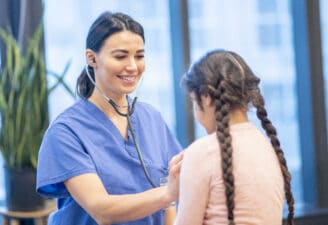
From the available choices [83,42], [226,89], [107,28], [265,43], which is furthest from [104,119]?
[265,43]

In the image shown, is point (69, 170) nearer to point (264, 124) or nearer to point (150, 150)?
point (150, 150)

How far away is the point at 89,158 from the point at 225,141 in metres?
0.47

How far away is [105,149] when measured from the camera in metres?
1.63

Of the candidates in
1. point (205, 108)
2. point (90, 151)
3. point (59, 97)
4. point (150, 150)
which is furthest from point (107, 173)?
point (59, 97)

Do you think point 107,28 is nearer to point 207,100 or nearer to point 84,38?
point 207,100

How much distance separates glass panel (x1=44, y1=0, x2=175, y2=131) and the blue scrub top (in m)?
1.39

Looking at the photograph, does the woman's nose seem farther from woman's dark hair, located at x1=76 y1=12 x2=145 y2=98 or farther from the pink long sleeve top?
the pink long sleeve top

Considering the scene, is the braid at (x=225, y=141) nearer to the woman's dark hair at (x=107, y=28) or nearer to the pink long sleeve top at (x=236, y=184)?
the pink long sleeve top at (x=236, y=184)

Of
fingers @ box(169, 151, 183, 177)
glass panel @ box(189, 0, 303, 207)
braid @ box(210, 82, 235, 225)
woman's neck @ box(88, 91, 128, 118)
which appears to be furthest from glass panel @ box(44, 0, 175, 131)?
braid @ box(210, 82, 235, 225)

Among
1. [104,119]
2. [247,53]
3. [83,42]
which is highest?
[83,42]

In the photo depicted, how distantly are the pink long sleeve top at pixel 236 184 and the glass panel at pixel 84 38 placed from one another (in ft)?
6.12

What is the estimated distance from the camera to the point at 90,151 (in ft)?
5.21

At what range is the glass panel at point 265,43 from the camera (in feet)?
11.2

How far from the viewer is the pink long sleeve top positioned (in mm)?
1238
